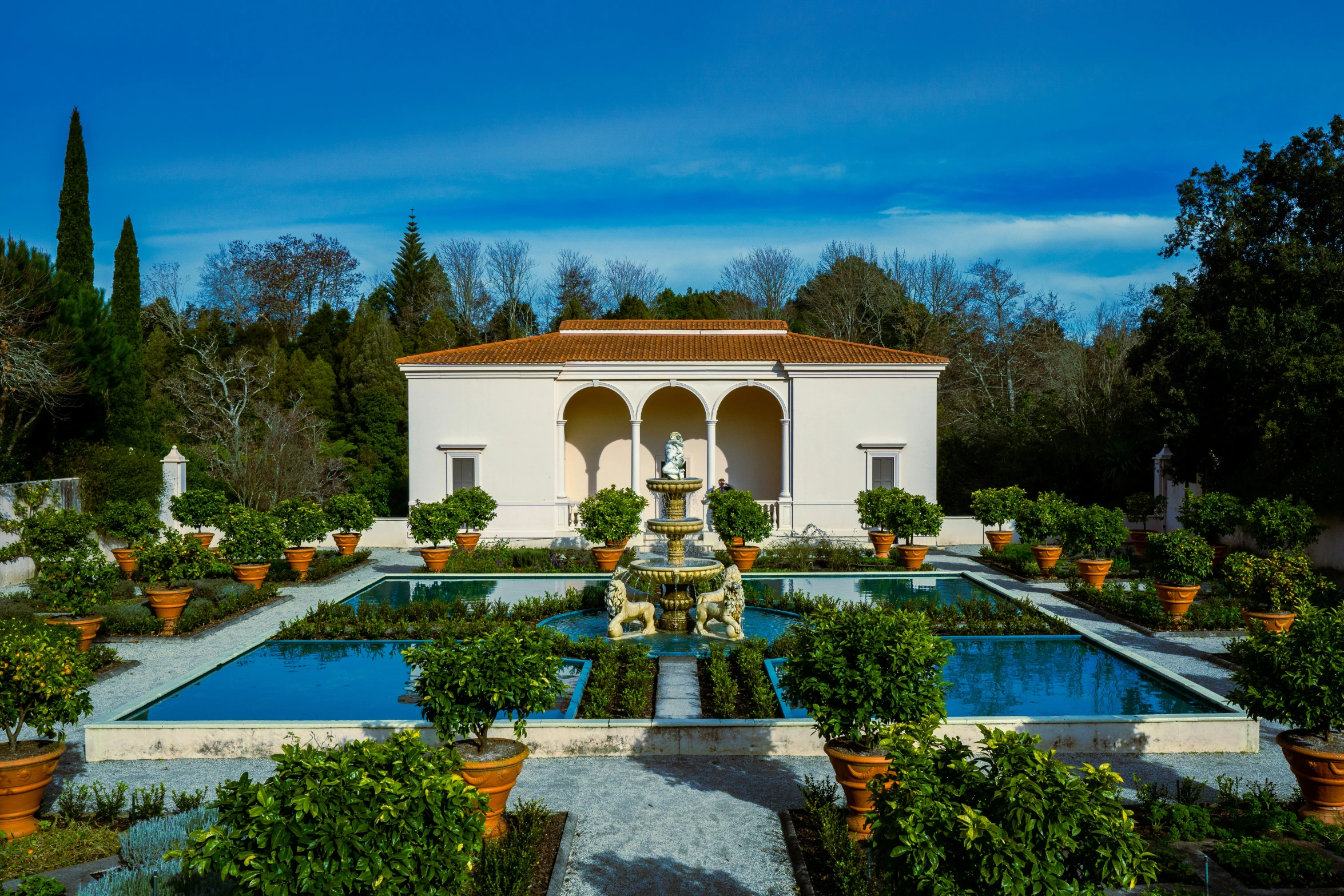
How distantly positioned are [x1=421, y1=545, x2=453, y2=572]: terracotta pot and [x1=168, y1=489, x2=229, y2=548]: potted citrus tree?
19.9ft

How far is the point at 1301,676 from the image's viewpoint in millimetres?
6453

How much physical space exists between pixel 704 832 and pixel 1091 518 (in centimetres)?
1212

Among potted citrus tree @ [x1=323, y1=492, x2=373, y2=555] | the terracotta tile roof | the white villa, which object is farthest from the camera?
the terracotta tile roof

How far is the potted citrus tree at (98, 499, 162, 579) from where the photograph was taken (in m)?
18.9

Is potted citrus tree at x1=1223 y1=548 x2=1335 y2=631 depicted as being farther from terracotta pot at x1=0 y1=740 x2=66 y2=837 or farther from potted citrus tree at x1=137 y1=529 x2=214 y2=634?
potted citrus tree at x1=137 y1=529 x2=214 y2=634

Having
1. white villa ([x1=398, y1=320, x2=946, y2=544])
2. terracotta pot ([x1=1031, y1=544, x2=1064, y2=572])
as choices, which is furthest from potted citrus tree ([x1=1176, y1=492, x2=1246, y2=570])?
white villa ([x1=398, y1=320, x2=946, y2=544])

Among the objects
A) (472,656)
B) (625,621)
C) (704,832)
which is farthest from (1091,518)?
(472,656)

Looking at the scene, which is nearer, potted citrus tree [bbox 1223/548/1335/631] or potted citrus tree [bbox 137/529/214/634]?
potted citrus tree [bbox 1223/548/1335/631]

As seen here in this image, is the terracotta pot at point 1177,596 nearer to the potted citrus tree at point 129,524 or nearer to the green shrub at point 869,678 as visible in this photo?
the green shrub at point 869,678

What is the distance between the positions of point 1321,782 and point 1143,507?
19039 mm

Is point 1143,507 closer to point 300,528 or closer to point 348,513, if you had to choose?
point 348,513

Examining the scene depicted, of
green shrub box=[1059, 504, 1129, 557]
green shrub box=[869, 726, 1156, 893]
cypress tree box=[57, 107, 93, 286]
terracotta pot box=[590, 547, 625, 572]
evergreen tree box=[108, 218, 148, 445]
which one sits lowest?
terracotta pot box=[590, 547, 625, 572]

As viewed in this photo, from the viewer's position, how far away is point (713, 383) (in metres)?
25.5

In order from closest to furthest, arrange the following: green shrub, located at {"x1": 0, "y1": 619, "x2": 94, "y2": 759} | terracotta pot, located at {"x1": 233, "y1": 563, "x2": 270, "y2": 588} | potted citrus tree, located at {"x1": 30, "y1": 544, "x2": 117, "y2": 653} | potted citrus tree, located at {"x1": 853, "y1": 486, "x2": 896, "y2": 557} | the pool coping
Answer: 1. green shrub, located at {"x1": 0, "y1": 619, "x2": 94, "y2": 759}
2. the pool coping
3. potted citrus tree, located at {"x1": 30, "y1": 544, "x2": 117, "y2": 653}
4. terracotta pot, located at {"x1": 233, "y1": 563, "x2": 270, "y2": 588}
5. potted citrus tree, located at {"x1": 853, "y1": 486, "x2": 896, "y2": 557}
